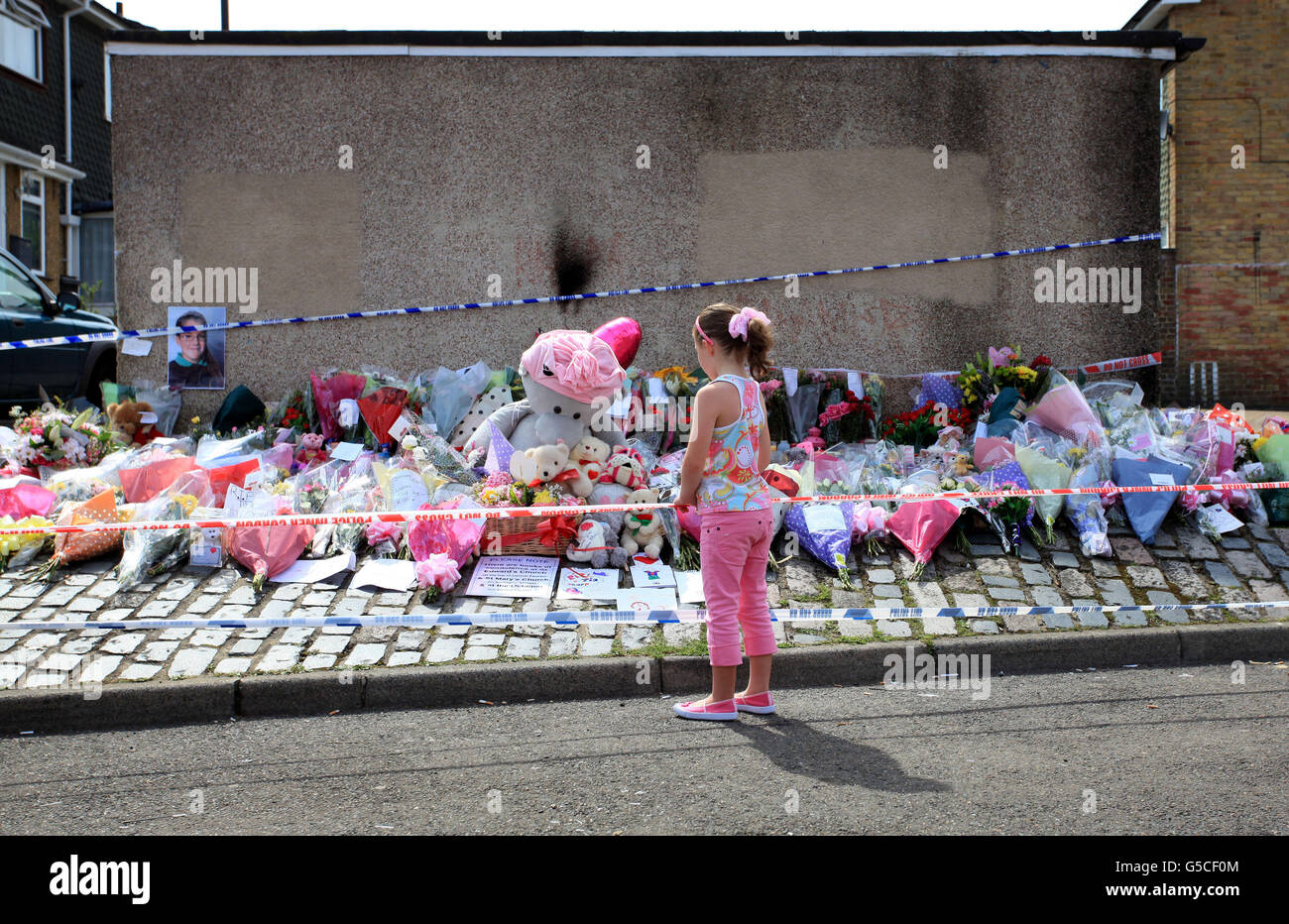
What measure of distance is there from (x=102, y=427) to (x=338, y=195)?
262cm

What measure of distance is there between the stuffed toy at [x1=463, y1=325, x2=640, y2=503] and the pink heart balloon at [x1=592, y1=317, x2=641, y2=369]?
356mm

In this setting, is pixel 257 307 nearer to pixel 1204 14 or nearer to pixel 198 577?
pixel 198 577

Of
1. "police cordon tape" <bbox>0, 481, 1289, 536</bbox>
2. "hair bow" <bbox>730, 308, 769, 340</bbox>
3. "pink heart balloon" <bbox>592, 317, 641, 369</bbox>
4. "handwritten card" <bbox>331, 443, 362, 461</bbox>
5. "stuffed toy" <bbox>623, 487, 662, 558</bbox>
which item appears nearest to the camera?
"hair bow" <bbox>730, 308, 769, 340</bbox>

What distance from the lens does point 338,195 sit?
907 cm

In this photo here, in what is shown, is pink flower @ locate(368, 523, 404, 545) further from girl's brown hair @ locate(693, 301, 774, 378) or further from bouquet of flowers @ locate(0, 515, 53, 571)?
girl's brown hair @ locate(693, 301, 774, 378)

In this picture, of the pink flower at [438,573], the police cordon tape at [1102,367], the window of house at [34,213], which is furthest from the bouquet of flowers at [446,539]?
the window of house at [34,213]

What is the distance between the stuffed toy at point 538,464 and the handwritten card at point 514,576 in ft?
1.58

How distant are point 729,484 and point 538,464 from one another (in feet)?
7.29

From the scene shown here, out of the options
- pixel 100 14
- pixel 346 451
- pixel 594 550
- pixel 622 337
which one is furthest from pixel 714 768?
pixel 100 14

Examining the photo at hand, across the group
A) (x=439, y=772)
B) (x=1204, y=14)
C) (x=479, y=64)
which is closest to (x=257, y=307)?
(x=479, y=64)

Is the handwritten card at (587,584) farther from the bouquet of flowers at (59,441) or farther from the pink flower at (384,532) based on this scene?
the bouquet of flowers at (59,441)

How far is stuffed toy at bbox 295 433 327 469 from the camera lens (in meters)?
7.82

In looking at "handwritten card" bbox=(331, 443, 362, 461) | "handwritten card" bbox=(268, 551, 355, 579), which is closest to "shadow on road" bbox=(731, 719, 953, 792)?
"handwritten card" bbox=(268, 551, 355, 579)

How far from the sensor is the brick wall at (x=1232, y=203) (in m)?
13.3
